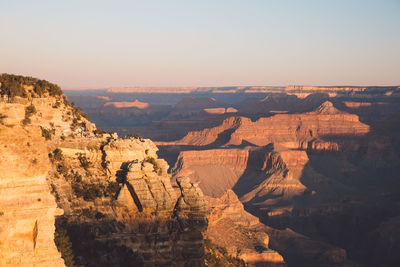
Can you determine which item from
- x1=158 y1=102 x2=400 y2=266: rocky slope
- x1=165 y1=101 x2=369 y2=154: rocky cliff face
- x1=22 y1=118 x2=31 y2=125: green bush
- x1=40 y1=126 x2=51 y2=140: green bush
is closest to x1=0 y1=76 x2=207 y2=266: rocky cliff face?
x1=40 y1=126 x2=51 y2=140: green bush

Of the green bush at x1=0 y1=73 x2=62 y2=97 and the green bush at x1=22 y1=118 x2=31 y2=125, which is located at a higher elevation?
the green bush at x1=0 y1=73 x2=62 y2=97

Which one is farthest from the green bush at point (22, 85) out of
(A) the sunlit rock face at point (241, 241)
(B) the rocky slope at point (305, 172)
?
(B) the rocky slope at point (305, 172)

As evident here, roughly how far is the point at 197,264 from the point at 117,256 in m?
3.20

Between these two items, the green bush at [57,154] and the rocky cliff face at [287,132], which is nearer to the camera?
the green bush at [57,154]

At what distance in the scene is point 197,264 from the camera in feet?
80.2

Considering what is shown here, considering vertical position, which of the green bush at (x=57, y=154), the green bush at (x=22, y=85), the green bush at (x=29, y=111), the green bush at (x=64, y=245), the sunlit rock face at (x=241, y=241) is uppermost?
the green bush at (x=22, y=85)

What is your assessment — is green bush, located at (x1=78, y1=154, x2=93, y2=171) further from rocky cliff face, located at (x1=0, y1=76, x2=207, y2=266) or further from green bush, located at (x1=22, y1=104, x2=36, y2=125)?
green bush, located at (x1=22, y1=104, x2=36, y2=125)

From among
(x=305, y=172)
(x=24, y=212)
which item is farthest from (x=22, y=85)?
(x=305, y=172)

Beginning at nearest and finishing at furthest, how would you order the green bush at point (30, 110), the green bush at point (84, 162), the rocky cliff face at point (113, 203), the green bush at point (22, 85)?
the rocky cliff face at point (113, 203) < the green bush at point (84, 162) < the green bush at point (30, 110) < the green bush at point (22, 85)

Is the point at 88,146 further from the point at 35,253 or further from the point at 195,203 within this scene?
the point at 35,253

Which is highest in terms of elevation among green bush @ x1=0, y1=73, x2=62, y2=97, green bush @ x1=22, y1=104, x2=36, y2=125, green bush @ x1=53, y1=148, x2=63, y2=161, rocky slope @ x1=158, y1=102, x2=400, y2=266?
green bush @ x1=0, y1=73, x2=62, y2=97

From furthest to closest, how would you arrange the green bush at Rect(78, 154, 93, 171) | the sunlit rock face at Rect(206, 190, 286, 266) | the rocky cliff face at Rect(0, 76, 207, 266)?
the sunlit rock face at Rect(206, 190, 286, 266) < the green bush at Rect(78, 154, 93, 171) < the rocky cliff face at Rect(0, 76, 207, 266)

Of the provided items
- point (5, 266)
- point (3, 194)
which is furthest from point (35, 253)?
point (3, 194)

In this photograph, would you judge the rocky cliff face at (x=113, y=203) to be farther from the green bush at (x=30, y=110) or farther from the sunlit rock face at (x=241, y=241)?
the sunlit rock face at (x=241, y=241)
